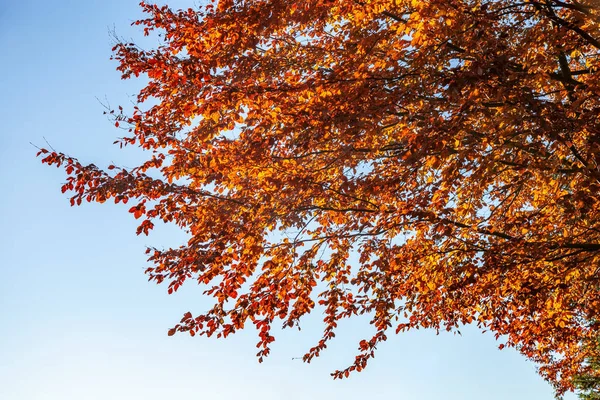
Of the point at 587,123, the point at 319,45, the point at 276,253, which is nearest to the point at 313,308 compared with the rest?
the point at 276,253

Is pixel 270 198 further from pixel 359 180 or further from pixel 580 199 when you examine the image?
pixel 580 199

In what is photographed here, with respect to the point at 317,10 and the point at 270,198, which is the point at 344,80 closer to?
the point at 317,10

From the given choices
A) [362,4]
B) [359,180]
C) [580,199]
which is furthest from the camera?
[359,180]

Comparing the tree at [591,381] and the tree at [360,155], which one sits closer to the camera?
the tree at [360,155]

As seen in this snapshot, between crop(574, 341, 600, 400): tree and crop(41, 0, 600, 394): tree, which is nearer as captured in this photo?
crop(41, 0, 600, 394): tree

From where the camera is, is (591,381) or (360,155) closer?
(360,155)

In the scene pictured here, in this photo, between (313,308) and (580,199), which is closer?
(580,199)

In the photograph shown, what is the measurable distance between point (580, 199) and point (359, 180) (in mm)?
3182

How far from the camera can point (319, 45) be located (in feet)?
31.3

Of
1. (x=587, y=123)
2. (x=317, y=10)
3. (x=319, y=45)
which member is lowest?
(x=587, y=123)

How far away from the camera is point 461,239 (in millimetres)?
8992

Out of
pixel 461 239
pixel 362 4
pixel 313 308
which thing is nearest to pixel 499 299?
pixel 461 239

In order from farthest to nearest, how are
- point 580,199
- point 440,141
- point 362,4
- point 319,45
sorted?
1. point 319,45
2. point 362,4
3. point 580,199
4. point 440,141

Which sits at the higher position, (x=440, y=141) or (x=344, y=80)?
(x=344, y=80)
